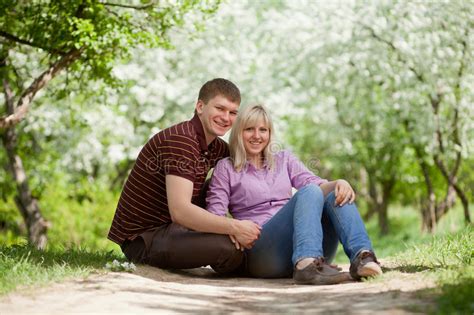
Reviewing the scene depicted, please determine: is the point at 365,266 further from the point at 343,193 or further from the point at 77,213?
the point at 77,213

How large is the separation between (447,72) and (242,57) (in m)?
5.16

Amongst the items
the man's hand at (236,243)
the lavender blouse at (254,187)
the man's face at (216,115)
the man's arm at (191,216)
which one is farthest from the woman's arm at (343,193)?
the man's face at (216,115)

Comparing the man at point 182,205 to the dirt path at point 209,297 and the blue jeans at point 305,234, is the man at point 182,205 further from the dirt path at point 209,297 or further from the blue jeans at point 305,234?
the dirt path at point 209,297

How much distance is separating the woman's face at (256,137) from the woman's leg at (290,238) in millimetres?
585

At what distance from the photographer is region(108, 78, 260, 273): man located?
5.07m

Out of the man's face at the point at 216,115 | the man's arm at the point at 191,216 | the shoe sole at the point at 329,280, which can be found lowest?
the shoe sole at the point at 329,280

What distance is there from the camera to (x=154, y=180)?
17.7 feet

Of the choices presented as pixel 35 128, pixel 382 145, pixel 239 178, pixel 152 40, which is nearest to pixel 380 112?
pixel 382 145

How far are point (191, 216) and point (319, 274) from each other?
3.24 ft

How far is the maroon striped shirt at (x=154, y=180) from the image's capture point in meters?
5.24

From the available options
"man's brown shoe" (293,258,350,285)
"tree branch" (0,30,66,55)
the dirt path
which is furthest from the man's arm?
"tree branch" (0,30,66,55)

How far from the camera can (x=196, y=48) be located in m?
15.8

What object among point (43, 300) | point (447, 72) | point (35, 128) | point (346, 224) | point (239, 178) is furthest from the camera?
point (35, 128)

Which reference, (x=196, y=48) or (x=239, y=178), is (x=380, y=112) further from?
(x=239, y=178)
